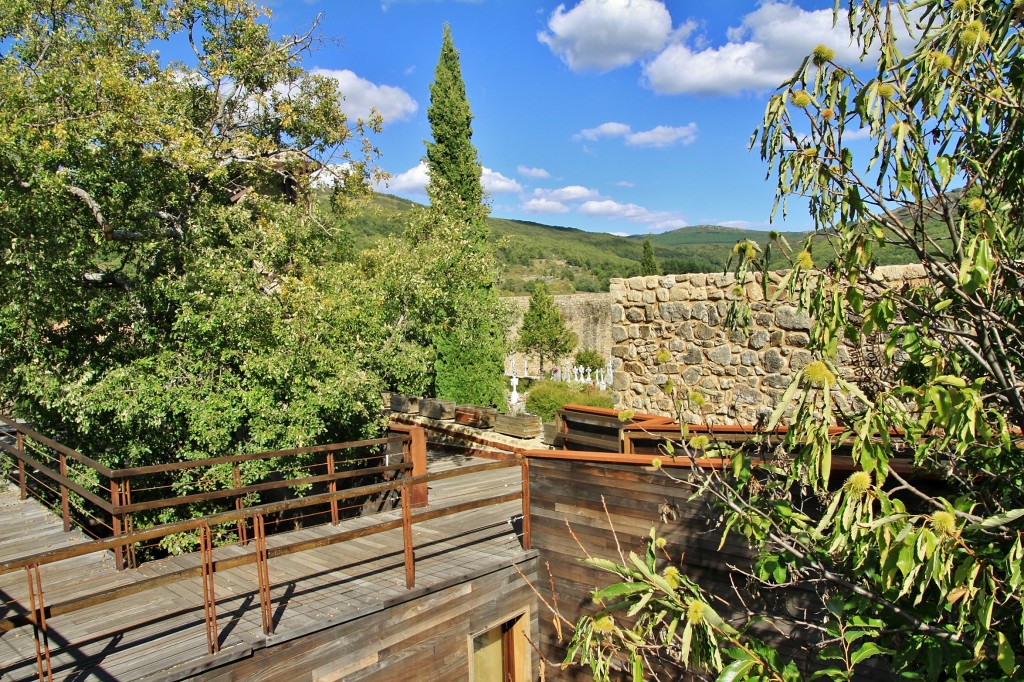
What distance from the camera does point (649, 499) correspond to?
4414 millimetres

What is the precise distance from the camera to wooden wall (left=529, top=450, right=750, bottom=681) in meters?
4.09

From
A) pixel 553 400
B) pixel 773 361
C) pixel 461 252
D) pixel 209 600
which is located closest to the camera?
pixel 209 600

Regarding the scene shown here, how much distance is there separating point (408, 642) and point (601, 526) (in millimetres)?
1455

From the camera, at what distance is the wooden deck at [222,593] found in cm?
374

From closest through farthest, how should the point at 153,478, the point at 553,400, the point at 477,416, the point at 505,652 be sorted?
the point at 505,652 → the point at 153,478 → the point at 477,416 → the point at 553,400

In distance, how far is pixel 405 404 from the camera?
1186 centimetres

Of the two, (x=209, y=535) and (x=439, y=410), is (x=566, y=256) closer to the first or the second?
(x=439, y=410)

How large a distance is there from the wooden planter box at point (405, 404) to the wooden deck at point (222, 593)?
520 centimetres

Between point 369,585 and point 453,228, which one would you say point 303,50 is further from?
point 369,585

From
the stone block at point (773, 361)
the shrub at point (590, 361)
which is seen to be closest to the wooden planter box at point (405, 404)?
the stone block at point (773, 361)

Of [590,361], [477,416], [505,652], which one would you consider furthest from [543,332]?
[505,652]

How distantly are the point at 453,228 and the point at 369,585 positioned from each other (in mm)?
8403

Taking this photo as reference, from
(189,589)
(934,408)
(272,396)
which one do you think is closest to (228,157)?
(272,396)

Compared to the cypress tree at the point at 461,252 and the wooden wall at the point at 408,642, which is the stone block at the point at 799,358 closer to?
the wooden wall at the point at 408,642
